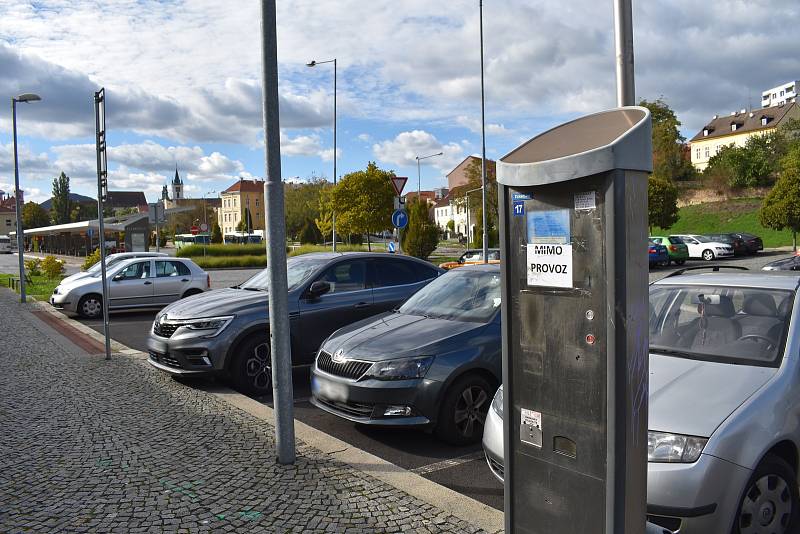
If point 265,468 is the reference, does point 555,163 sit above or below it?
above

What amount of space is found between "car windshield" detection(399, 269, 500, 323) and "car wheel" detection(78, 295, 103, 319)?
1169 centimetres

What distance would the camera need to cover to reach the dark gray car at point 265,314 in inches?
299

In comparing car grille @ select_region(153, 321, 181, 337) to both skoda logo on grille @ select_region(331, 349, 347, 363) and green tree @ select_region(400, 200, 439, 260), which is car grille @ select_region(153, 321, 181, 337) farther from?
green tree @ select_region(400, 200, 439, 260)

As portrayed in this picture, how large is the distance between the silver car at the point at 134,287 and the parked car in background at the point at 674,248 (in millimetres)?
25457

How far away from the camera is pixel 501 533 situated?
12.3ft

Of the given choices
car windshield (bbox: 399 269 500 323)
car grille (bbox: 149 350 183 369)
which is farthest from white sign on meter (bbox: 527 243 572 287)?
car grille (bbox: 149 350 183 369)

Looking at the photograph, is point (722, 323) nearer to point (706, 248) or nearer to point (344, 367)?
point (344, 367)

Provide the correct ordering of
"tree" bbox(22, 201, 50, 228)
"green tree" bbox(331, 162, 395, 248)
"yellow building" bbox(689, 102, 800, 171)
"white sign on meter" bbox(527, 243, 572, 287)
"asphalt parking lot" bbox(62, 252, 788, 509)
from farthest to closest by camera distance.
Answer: "tree" bbox(22, 201, 50, 228)
"yellow building" bbox(689, 102, 800, 171)
"green tree" bbox(331, 162, 395, 248)
"asphalt parking lot" bbox(62, 252, 788, 509)
"white sign on meter" bbox(527, 243, 572, 287)

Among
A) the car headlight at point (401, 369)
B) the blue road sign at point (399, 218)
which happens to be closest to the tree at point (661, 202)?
the blue road sign at point (399, 218)

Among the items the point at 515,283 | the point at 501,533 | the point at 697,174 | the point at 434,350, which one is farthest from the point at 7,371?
the point at 697,174

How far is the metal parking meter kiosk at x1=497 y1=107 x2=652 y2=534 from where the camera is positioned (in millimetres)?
2652

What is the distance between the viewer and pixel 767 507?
3.46 metres

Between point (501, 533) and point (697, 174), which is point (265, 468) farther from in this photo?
point (697, 174)

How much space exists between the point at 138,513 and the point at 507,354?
262 centimetres
